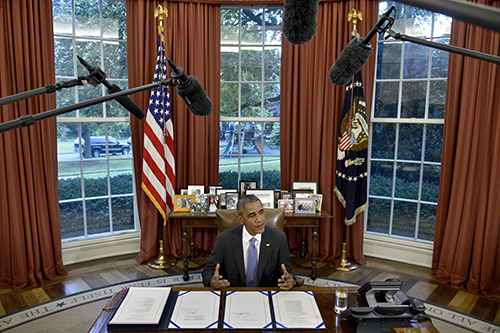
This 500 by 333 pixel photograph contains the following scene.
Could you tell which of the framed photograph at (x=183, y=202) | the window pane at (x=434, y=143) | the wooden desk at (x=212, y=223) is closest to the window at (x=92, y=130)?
the framed photograph at (x=183, y=202)

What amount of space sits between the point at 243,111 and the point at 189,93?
3290 mm

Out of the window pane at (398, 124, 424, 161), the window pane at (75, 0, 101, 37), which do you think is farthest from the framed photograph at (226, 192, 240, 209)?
the window pane at (75, 0, 101, 37)

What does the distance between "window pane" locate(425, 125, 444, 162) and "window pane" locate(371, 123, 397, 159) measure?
0.36 meters

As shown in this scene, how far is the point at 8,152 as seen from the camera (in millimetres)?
3342

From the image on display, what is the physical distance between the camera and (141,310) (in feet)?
5.63

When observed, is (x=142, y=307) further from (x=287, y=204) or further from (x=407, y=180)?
(x=407, y=180)

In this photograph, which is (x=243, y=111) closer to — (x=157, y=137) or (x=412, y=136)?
(x=157, y=137)

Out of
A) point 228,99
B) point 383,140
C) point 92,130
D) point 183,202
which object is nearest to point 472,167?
point 383,140

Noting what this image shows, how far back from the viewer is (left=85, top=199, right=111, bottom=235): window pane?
13.8 ft

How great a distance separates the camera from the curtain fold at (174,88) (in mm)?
3967

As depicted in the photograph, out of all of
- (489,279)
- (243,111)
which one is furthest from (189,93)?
(489,279)

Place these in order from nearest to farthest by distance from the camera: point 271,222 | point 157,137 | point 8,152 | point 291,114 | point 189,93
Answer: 1. point 189,93
2. point 271,222
3. point 8,152
4. point 157,137
5. point 291,114

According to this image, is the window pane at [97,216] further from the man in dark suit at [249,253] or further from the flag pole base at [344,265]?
the flag pole base at [344,265]

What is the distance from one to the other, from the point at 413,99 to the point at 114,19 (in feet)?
11.8
